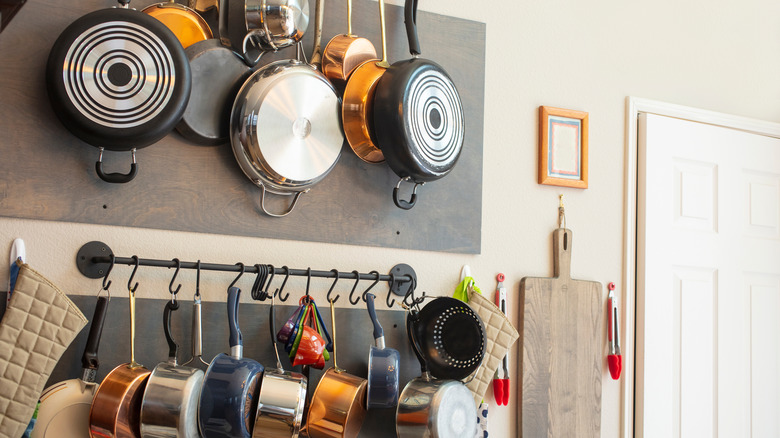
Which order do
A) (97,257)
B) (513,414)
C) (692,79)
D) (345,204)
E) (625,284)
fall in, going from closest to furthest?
1. (97,257)
2. (345,204)
3. (513,414)
4. (625,284)
5. (692,79)

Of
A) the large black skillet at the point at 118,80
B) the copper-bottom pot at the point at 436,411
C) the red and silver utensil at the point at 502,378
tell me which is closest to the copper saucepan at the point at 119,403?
the large black skillet at the point at 118,80

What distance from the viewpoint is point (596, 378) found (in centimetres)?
179

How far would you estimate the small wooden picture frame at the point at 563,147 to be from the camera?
1.79 m

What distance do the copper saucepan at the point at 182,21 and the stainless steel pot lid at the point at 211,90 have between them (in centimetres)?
4

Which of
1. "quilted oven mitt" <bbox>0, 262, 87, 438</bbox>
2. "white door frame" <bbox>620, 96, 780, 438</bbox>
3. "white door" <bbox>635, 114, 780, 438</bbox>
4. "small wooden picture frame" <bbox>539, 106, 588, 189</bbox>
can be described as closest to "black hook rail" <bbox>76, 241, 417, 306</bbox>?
"quilted oven mitt" <bbox>0, 262, 87, 438</bbox>

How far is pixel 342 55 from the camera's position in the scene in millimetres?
1523

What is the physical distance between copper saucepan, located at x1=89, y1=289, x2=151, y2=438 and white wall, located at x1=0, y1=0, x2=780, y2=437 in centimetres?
34

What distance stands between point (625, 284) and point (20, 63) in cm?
151

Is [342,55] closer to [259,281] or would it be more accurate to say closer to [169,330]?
[259,281]

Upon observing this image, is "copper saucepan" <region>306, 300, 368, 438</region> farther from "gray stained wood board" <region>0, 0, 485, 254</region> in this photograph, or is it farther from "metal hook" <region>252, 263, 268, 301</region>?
"gray stained wood board" <region>0, 0, 485, 254</region>

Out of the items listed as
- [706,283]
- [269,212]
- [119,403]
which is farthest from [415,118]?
[706,283]

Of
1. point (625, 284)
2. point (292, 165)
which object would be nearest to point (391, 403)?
point (292, 165)

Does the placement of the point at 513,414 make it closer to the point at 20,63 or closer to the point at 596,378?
the point at 596,378

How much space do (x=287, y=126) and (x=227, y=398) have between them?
1.81 feet
